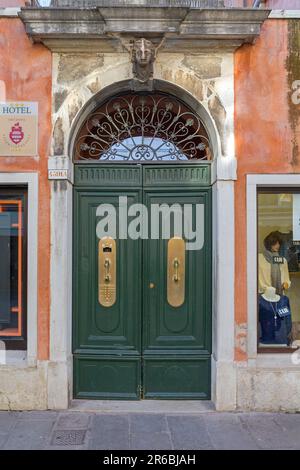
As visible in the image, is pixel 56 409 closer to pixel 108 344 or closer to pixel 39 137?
pixel 108 344

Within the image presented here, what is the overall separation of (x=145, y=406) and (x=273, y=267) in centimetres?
238

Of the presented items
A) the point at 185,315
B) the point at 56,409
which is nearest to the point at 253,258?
the point at 185,315

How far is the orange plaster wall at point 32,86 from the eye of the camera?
19.6ft

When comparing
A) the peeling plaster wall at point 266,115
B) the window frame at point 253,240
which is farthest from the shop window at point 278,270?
the peeling plaster wall at point 266,115

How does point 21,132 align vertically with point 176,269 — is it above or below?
above

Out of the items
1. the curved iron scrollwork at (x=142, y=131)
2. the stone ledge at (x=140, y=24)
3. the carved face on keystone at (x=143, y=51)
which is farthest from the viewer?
the curved iron scrollwork at (x=142, y=131)

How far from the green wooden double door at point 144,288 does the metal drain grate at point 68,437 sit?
0.94 meters

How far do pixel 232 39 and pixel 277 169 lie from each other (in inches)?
65.3

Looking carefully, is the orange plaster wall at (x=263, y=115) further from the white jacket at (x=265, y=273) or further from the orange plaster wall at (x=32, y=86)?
the orange plaster wall at (x=32, y=86)

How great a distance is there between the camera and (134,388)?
6.15m

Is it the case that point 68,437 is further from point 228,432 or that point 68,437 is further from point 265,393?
point 265,393

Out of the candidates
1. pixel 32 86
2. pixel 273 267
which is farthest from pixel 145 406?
pixel 32 86

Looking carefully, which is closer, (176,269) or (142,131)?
(176,269)

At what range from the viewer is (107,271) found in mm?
6215
